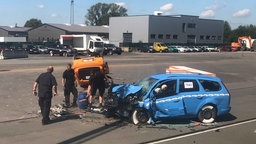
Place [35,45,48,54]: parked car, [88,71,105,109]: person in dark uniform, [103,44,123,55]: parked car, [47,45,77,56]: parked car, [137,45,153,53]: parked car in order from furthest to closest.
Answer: [137,45,153,53]: parked car → [35,45,48,54]: parked car → [103,44,123,55]: parked car → [47,45,77,56]: parked car → [88,71,105,109]: person in dark uniform

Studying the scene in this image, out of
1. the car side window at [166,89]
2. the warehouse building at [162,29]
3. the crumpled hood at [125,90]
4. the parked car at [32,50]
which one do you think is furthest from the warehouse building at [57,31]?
the car side window at [166,89]

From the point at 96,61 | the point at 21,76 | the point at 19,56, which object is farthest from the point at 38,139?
the point at 19,56

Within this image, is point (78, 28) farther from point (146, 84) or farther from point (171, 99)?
point (171, 99)

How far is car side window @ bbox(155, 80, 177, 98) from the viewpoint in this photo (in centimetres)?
1271

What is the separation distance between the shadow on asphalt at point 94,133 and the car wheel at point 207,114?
7.92ft

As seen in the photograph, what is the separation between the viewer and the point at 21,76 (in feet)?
86.2

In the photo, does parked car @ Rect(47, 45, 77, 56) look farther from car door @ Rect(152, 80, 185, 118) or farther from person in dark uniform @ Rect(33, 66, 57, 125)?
car door @ Rect(152, 80, 185, 118)

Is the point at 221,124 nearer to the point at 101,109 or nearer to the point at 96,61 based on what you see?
the point at 101,109

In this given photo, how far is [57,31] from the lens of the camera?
12556 cm

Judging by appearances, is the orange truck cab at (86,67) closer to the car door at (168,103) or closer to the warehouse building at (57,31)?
the car door at (168,103)

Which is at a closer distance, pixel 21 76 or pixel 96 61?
pixel 96 61

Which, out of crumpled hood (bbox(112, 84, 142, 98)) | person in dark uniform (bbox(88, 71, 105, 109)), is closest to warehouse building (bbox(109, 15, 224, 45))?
person in dark uniform (bbox(88, 71, 105, 109))

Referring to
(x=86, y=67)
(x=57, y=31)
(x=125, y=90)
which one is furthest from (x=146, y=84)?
(x=57, y=31)

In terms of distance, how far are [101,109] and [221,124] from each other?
402 cm
